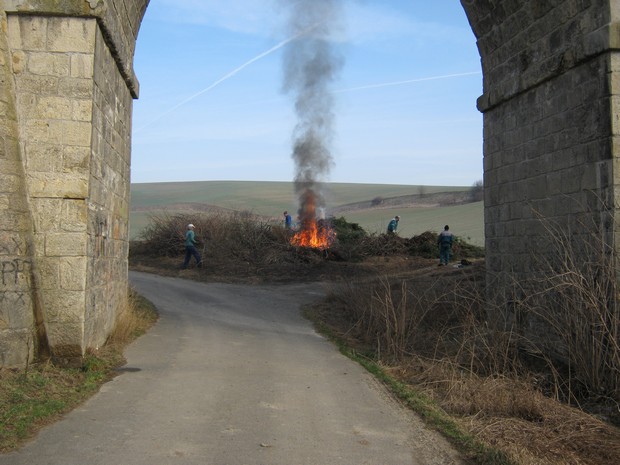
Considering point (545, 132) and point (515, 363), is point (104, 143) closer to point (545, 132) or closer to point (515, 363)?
point (515, 363)

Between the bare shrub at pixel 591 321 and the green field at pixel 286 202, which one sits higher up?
the green field at pixel 286 202

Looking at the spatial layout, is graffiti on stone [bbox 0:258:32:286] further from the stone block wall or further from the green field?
the green field

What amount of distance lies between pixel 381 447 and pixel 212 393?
209cm

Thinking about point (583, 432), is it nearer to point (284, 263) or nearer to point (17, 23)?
point (17, 23)

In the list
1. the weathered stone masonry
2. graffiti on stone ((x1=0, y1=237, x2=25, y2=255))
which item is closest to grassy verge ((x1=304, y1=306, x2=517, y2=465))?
the weathered stone masonry

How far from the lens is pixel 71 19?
6977mm

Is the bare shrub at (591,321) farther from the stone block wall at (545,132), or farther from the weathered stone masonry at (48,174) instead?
the weathered stone masonry at (48,174)

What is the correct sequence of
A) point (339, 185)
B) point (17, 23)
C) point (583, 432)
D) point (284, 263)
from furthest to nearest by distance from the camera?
point (339, 185), point (284, 263), point (17, 23), point (583, 432)

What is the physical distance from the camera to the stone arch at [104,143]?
676 centimetres

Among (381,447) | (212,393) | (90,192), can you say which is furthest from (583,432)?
(90,192)

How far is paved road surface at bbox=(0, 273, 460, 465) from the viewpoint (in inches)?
188

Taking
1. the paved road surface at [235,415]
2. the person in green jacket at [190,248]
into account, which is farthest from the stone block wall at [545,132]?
the person in green jacket at [190,248]

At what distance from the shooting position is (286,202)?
67.6m

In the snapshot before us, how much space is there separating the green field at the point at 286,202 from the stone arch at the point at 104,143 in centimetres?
2722
